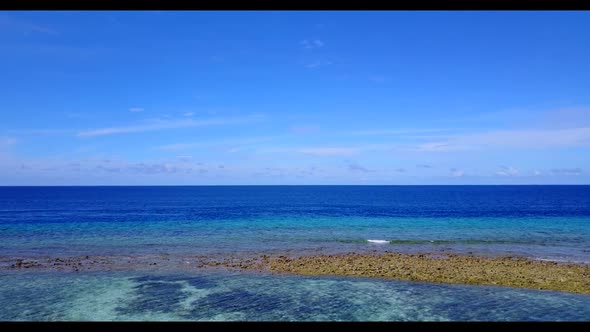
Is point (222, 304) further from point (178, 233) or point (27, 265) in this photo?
point (178, 233)

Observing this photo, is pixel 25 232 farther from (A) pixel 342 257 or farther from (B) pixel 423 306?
(B) pixel 423 306

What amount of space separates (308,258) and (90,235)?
81.8ft

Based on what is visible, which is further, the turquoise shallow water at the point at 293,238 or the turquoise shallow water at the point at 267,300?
the turquoise shallow water at the point at 293,238

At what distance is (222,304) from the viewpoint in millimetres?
16938

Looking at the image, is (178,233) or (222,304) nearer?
(222,304)

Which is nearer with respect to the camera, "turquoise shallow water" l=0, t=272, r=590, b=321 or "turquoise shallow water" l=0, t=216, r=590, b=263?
"turquoise shallow water" l=0, t=272, r=590, b=321

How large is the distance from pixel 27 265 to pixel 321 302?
1992 centimetres

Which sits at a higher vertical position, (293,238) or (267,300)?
(293,238)

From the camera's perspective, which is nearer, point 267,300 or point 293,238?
point 267,300

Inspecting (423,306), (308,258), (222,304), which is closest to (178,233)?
(308,258)
